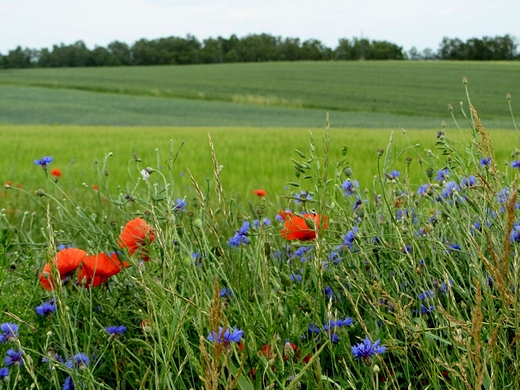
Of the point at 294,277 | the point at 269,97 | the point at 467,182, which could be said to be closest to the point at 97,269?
the point at 294,277

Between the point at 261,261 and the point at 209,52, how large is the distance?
76.3 m

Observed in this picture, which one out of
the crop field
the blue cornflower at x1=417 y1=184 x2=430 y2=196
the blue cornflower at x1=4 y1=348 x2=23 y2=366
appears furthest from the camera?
the blue cornflower at x1=417 y1=184 x2=430 y2=196

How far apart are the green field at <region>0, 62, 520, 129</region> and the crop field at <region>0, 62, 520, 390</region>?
13.0ft

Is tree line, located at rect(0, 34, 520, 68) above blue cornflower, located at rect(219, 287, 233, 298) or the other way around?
above

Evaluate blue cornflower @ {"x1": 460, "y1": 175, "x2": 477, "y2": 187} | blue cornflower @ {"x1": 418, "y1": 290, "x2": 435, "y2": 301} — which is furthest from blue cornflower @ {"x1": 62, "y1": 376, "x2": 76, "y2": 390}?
blue cornflower @ {"x1": 460, "y1": 175, "x2": 477, "y2": 187}

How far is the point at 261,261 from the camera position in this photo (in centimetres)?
138

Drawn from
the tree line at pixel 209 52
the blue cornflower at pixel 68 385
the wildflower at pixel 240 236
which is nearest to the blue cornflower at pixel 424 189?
the wildflower at pixel 240 236

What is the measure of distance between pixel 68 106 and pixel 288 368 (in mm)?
26545

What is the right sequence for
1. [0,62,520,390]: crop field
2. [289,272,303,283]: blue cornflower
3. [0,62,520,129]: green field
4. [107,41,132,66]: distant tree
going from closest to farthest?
[0,62,520,390]: crop field, [289,272,303,283]: blue cornflower, [0,62,520,129]: green field, [107,41,132,66]: distant tree

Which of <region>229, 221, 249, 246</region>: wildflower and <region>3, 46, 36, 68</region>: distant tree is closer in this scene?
<region>229, 221, 249, 246</region>: wildflower

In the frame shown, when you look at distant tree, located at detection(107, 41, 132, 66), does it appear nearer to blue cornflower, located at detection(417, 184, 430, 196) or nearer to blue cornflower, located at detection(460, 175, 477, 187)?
blue cornflower, located at detection(417, 184, 430, 196)

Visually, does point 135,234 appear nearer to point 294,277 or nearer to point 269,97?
point 294,277

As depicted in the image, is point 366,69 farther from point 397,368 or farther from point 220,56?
point 397,368

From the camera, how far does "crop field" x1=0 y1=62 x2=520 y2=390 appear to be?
1016mm
